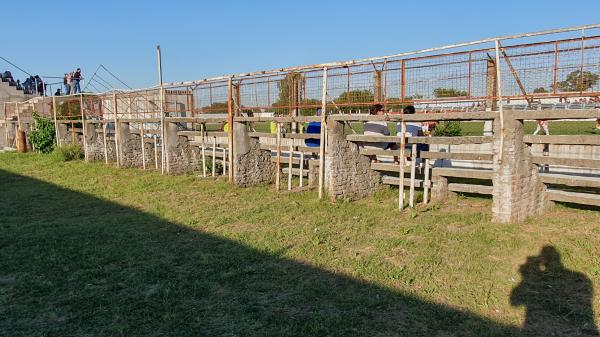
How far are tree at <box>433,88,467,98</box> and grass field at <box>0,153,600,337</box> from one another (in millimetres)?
1969

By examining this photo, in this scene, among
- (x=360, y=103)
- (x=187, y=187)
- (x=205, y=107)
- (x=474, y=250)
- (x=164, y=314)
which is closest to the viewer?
(x=164, y=314)

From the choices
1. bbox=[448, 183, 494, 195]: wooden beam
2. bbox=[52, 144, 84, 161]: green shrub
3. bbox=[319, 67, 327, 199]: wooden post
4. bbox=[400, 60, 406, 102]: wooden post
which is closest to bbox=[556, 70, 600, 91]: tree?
bbox=[448, 183, 494, 195]: wooden beam

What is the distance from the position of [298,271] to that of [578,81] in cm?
459

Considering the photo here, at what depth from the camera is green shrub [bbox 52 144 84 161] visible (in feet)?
60.3

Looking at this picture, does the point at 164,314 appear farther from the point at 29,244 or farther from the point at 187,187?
the point at 187,187

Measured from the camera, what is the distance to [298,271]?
5.63m

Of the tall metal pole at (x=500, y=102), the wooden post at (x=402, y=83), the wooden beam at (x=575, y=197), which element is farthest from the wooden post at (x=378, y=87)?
the wooden beam at (x=575, y=197)

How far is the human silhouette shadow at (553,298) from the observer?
412 centimetres

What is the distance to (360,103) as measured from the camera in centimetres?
887

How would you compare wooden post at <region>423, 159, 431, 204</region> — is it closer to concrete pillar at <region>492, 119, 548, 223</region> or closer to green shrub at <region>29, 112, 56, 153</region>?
concrete pillar at <region>492, 119, 548, 223</region>

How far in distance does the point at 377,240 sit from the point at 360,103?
10.4ft

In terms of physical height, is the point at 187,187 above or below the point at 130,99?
below

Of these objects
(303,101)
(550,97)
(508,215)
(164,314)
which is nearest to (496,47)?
(550,97)

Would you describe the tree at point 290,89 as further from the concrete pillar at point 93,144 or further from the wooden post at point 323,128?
the concrete pillar at point 93,144
